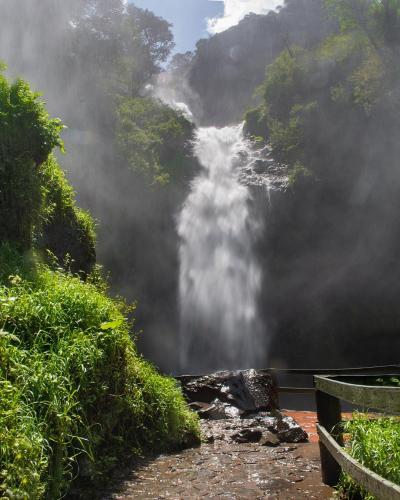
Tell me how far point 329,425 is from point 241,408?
4.98m

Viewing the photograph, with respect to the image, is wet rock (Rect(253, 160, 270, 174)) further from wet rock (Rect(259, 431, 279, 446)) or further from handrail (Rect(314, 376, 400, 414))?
handrail (Rect(314, 376, 400, 414))

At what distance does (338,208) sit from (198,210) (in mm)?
7458

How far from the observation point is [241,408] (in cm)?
930

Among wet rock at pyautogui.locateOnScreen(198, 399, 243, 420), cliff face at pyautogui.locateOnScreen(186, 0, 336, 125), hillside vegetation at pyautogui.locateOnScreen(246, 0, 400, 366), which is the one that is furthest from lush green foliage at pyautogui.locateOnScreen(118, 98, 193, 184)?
cliff face at pyautogui.locateOnScreen(186, 0, 336, 125)

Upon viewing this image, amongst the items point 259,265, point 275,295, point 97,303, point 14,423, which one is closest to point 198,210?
point 259,265

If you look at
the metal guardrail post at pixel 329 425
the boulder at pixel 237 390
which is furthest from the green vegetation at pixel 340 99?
the metal guardrail post at pixel 329 425

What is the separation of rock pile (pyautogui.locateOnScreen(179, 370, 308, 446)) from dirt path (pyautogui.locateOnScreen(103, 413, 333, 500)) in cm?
77

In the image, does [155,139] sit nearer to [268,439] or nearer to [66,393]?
[268,439]

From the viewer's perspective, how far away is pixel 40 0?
35.4 metres

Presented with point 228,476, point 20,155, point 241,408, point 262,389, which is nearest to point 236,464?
point 228,476

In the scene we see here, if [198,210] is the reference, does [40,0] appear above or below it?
above

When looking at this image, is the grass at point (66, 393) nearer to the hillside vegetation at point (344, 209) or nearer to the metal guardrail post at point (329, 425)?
the metal guardrail post at point (329, 425)

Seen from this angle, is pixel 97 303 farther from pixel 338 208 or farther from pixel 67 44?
pixel 67 44

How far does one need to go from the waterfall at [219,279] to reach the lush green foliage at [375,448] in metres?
16.8
